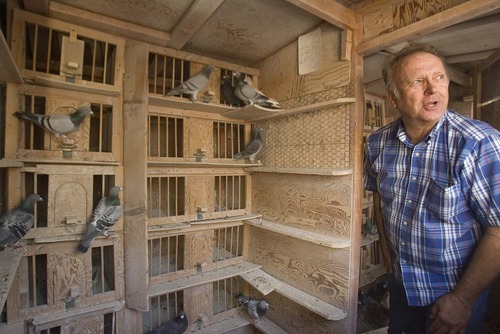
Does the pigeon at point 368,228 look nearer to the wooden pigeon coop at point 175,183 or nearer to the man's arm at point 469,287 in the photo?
the wooden pigeon coop at point 175,183

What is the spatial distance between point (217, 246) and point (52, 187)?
1422mm

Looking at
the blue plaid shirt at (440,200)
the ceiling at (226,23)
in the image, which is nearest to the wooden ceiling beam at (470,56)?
the ceiling at (226,23)

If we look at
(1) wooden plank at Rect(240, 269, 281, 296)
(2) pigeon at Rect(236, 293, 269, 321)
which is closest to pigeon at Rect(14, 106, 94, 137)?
(1) wooden plank at Rect(240, 269, 281, 296)

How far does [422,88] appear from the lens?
1.15m

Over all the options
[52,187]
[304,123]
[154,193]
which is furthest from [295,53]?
[52,187]

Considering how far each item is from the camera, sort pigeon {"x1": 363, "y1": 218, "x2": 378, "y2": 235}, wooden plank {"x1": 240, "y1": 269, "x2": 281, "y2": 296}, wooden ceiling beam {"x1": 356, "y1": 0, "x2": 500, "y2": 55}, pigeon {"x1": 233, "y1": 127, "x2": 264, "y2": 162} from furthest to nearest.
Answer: pigeon {"x1": 363, "y1": 218, "x2": 378, "y2": 235} → pigeon {"x1": 233, "y1": 127, "x2": 264, "y2": 162} → wooden plank {"x1": 240, "y1": 269, "x2": 281, "y2": 296} → wooden ceiling beam {"x1": 356, "y1": 0, "x2": 500, "y2": 55}

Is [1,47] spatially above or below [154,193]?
above

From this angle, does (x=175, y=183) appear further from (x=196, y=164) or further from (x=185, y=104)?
(x=185, y=104)

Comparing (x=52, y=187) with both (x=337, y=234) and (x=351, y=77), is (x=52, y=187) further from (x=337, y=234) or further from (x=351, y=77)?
(x=351, y=77)

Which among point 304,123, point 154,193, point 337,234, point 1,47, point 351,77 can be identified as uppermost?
point 351,77

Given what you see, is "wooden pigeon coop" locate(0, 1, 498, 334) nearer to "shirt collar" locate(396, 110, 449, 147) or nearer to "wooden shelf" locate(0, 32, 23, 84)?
"wooden shelf" locate(0, 32, 23, 84)

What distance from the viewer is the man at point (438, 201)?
1.00 metres

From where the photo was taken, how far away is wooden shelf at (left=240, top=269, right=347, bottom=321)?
176cm

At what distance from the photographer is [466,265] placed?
111cm
